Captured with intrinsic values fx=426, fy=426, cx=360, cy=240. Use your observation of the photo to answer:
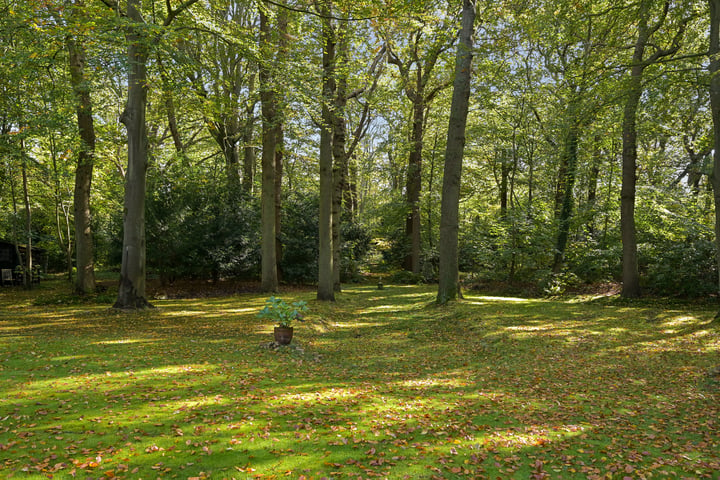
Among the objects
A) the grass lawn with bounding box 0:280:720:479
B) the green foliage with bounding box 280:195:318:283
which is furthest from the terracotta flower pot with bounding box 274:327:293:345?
the green foliage with bounding box 280:195:318:283

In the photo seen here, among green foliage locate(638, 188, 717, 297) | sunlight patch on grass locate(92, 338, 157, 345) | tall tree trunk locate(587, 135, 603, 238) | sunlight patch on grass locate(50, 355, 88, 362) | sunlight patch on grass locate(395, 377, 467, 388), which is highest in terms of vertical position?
tall tree trunk locate(587, 135, 603, 238)

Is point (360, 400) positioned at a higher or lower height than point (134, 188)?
lower

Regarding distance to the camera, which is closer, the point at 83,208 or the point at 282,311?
the point at 282,311

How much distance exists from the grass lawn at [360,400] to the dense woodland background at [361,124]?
5863 millimetres

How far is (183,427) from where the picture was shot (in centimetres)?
434

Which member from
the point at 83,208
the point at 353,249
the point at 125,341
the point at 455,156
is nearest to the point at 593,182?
the point at 455,156

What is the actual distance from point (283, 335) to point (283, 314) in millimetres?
463

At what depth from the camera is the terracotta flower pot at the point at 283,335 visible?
8.43 metres

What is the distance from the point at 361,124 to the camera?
26188 millimetres

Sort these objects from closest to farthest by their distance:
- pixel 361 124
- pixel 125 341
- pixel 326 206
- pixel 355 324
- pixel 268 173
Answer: pixel 125 341 < pixel 355 324 < pixel 326 206 < pixel 268 173 < pixel 361 124

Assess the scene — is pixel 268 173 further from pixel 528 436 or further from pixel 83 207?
pixel 528 436

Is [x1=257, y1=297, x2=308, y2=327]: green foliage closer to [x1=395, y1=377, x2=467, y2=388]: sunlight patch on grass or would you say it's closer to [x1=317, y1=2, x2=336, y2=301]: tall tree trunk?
[x1=395, y1=377, x2=467, y2=388]: sunlight patch on grass

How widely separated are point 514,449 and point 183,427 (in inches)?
132

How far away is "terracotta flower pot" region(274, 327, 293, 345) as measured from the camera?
8.43 meters
